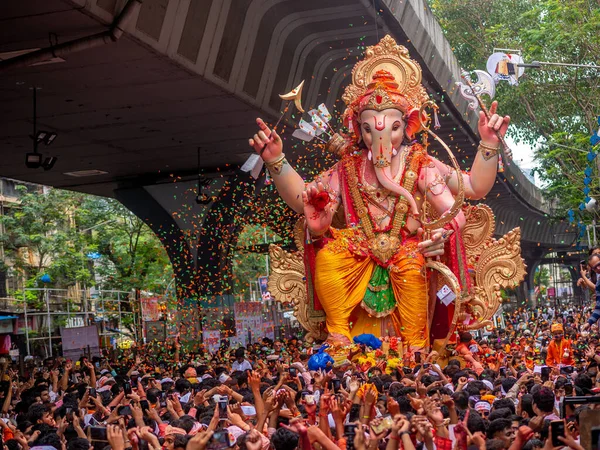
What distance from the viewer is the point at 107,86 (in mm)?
12820

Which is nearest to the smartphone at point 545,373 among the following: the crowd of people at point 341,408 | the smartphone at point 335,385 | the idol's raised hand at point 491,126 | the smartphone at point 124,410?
the crowd of people at point 341,408

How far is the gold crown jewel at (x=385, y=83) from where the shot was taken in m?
12.3

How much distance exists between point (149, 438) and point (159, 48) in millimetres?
6259

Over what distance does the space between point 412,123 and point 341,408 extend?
6.95 m

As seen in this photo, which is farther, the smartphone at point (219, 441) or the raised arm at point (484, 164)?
the raised arm at point (484, 164)

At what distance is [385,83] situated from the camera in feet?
41.3

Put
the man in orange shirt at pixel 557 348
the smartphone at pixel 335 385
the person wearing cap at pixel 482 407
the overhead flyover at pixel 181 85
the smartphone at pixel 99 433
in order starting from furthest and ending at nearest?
the man in orange shirt at pixel 557 348 → the overhead flyover at pixel 181 85 → the smartphone at pixel 335 385 → the person wearing cap at pixel 482 407 → the smartphone at pixel 99 433

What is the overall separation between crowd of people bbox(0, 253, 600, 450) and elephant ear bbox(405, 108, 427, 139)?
2.58 metres

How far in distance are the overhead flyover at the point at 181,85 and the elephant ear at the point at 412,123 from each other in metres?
2.17

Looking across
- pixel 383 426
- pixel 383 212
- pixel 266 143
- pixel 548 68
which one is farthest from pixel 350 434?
pixel 548 68

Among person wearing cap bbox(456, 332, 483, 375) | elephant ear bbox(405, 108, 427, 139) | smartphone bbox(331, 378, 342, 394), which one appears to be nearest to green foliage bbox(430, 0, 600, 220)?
elephant ear bbox(405, 108, 427, 139)

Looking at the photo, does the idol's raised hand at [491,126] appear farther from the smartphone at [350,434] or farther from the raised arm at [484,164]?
the smartphone at [350,434]

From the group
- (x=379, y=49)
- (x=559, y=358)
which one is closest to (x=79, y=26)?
(x=379, y=49)

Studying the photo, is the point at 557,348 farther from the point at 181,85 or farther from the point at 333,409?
the point at 333,409
